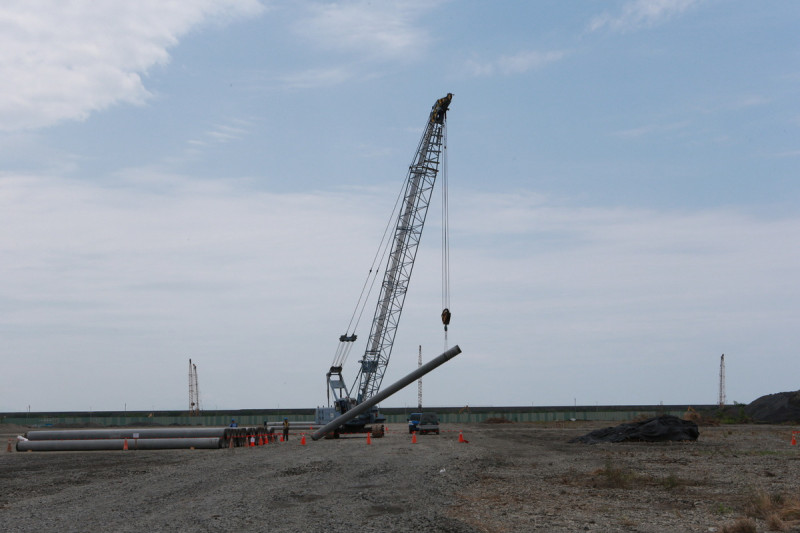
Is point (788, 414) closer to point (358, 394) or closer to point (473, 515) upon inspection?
point (358, 394)

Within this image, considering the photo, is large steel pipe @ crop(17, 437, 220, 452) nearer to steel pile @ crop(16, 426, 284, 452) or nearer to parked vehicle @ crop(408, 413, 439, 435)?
steel pile @ crop(16, 426, 284, 452)

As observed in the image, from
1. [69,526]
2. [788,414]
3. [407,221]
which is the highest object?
[407,221]

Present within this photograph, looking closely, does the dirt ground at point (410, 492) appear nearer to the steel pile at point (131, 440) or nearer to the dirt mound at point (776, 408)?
the steel pile at point (131, 440)

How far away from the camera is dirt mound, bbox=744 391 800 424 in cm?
9112

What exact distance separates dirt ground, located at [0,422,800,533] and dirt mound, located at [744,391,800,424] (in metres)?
57.5

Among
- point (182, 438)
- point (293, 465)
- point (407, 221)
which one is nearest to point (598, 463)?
point (293, 465)

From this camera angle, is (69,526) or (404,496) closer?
(69,526)

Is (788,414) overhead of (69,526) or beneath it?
beneath

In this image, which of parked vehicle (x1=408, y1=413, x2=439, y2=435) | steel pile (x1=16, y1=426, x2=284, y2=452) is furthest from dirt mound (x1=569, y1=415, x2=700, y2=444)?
steel pile (x1=16, y1=426, x2=284, y2=452)

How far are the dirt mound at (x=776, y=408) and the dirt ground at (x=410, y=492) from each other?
57.5 meters

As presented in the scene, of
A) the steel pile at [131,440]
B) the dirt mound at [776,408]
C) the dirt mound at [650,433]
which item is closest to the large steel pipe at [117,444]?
the steel pile at [131,440]

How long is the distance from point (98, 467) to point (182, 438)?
41.5 feet

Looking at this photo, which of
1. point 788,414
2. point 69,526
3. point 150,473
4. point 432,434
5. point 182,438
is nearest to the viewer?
point 69,526

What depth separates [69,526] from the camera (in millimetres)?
17875
